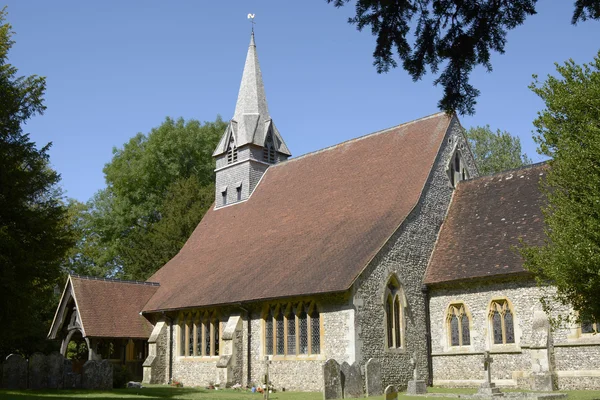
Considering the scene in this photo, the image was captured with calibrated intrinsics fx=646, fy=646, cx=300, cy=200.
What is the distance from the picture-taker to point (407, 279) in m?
23.2

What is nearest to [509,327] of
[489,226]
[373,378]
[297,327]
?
[489,226]

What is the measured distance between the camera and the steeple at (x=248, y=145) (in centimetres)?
3469

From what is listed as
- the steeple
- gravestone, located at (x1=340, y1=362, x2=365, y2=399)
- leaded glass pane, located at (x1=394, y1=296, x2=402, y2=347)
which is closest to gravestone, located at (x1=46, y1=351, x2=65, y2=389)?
gravestone, located at (x1=340, y1=362, x2=365, y2=399)

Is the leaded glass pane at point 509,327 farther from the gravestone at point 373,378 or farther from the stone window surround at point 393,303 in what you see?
the gravestone at point 373,378

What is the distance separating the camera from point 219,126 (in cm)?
5481

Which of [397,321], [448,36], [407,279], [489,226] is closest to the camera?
[448,36]

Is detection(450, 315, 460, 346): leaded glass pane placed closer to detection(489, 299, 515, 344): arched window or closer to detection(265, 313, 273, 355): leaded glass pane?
detection(489, 299, 515, 344): arched window

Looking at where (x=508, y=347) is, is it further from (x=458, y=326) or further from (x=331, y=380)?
(x=331, y=380)

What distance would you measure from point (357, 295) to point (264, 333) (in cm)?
471

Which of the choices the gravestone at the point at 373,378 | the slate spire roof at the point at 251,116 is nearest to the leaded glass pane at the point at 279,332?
the gravestone at the point at 373,378

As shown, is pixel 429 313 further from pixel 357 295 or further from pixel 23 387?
pixel 23 387

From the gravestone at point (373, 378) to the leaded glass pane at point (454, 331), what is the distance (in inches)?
156

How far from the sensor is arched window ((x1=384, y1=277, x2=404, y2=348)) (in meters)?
22.4

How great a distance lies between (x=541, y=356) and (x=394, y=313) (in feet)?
16.4
